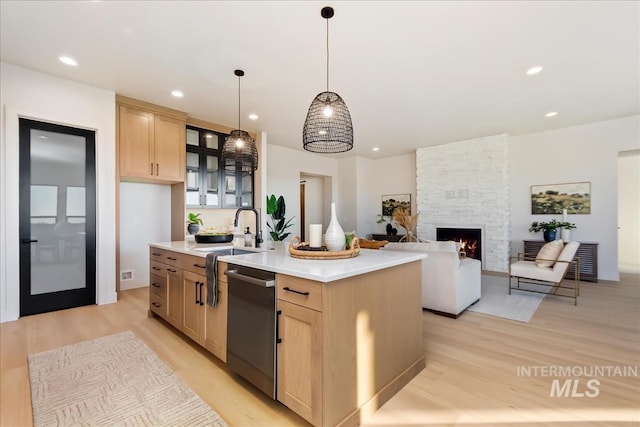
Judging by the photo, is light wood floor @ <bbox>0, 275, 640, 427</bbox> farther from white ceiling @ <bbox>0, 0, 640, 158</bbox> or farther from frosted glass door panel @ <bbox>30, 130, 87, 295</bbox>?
white ceiling @ <bbox>0, 0, 640, 158</bbox>

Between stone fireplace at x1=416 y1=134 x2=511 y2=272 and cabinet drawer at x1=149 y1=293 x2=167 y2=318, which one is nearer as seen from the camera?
cabinet drawer at x1=149 y1=293 x2=167 y2=318

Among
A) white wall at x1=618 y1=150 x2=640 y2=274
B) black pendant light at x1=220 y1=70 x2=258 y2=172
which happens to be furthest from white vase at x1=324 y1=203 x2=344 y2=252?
white wall at x1=618 y1=150 x2=640 y2=274

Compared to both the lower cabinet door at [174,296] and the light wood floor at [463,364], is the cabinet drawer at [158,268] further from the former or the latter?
the light wood floor at [463,364]

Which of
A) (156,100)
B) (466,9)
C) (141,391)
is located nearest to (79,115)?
(156,100)

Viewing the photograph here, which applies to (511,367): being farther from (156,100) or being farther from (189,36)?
(156,100)

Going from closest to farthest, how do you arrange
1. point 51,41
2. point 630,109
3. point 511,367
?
point 511,367 → point 51,41 → point 630,109

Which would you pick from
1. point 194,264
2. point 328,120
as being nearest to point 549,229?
point 328,120

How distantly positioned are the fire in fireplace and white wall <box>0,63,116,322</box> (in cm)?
636

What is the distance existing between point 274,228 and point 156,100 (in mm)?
3612

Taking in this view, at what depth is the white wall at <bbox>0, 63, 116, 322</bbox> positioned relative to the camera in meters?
3.22

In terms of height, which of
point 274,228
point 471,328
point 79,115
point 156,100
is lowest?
point 471,328

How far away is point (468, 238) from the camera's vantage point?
645 cm

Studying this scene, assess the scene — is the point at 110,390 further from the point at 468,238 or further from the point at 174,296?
the point at 468,238

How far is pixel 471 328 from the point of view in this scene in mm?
3043
